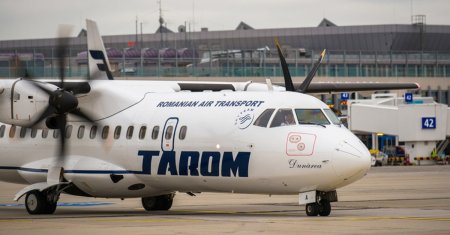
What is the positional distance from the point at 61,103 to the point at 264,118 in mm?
5282

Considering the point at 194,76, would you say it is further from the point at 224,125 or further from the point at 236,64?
the point at 224,125

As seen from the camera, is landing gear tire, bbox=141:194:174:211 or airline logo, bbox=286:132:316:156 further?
landing gear tire, bbox=141:194:174:211

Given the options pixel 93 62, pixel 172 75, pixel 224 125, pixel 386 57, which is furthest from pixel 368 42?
pixel 224 125

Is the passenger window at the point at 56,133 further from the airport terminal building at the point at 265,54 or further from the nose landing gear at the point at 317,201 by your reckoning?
the nose landing gear at the point at 317,201

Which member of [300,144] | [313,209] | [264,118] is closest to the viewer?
[300,144]

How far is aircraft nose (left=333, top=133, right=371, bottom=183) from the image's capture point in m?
20.4

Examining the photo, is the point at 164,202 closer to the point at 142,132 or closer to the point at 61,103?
the point at 142,132

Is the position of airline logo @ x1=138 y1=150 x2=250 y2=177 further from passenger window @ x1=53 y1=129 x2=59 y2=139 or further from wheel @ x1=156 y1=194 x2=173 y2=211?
passenger window @ x1=53 y1=129 x2=59 y2=139

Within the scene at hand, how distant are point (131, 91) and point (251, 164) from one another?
5.05m

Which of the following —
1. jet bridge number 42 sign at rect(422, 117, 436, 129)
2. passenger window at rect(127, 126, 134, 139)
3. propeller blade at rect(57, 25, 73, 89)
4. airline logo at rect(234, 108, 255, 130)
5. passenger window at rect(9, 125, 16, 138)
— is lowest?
jet bridge number 42 sign at rect(422, 117, 436, 129)

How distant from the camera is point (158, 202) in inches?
997

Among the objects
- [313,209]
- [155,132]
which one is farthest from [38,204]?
[313,209]

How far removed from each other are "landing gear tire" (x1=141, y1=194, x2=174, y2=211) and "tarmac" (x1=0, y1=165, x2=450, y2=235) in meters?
0.25

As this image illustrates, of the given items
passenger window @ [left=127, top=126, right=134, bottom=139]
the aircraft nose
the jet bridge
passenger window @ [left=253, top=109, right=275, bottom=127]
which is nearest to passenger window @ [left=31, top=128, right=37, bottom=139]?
passenger window @ [left=127, top=126, right=134, bottom=139]
